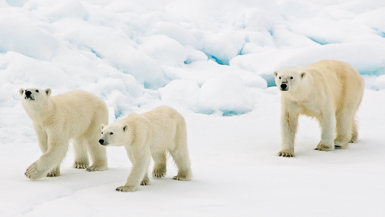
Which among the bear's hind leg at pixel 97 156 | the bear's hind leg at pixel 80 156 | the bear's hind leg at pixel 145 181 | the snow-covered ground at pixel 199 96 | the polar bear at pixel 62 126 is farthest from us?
the bear's hind leg at pixel 80 156

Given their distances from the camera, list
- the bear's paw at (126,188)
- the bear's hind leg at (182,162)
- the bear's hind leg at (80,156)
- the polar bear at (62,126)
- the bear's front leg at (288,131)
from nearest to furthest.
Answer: the bear's paw at (126,188) < the polar bear at (62,126) < the bear's hind leg at (182,162) < the bear's hind leg at (80,156) < the bear's front leg at (288,131)

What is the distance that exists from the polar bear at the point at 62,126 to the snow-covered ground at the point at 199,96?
6.7 inches

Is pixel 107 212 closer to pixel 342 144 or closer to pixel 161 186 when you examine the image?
pixel 161 186

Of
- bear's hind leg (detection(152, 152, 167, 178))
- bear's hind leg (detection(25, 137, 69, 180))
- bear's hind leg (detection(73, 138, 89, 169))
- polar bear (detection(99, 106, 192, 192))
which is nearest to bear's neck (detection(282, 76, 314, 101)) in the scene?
polar bear (detection(99, 106, 192, 192))

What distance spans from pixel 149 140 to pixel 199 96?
5058 mm

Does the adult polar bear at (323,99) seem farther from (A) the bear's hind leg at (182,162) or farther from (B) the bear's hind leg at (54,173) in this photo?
(B) the bear's hind leg at (54,173)

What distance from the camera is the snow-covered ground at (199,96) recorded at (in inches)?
128

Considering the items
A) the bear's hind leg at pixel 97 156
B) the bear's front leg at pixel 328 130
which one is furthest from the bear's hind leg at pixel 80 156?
the bear's front leg at pixel 328 130

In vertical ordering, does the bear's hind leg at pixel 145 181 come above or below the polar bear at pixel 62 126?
below

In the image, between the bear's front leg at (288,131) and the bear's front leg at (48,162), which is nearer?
the bear's front leg at (48,162)

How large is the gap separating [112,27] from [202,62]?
2.39 m

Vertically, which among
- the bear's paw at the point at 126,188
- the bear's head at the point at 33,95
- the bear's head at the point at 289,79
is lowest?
the bear's paw at the point at 126,188

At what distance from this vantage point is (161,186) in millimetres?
3803

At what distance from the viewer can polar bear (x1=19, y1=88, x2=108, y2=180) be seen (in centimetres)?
397
